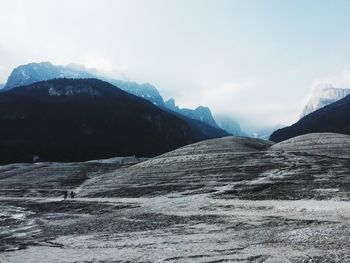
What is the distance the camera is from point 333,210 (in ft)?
138

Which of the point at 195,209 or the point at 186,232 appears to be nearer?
the point at 186,232

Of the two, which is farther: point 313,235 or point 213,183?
point 213,183

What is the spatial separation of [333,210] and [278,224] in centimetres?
705

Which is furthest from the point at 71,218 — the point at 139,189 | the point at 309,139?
the point at 309,139

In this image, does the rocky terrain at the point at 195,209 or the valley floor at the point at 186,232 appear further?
the rocky terrain at the point at 195,209

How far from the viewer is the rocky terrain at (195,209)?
31.6m

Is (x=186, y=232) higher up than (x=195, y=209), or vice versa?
(x=195, y=209)

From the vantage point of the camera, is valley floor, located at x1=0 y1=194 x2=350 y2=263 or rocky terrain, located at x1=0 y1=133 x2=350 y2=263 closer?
valley floor, located at x1=0 y1=194 x2=350 y2=263

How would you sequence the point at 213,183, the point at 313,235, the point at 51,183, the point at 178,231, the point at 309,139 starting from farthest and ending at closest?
the point at 309,139
the point at 51,183
the point at 213,183
the point at 178,231
the point at 313,235

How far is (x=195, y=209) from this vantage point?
53.7m

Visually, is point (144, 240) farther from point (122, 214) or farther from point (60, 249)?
point (122, 214)

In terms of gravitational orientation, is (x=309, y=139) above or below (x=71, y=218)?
above

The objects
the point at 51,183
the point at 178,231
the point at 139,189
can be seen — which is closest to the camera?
the point at 178,231

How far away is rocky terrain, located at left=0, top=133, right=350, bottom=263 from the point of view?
104 feet
